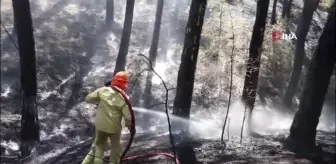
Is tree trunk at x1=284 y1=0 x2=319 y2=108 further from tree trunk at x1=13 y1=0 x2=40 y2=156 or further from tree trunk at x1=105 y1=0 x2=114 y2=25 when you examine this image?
tree trunk at x1=105 y1=0 x2=114 y2=25

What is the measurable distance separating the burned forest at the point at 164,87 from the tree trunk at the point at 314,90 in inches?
1.0

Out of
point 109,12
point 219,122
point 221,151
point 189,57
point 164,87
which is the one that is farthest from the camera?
point 109,12

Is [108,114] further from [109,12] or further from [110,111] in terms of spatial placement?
[109,12]

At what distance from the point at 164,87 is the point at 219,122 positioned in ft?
13.3

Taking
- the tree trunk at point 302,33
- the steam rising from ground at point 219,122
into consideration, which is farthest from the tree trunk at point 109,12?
the tree trunk at point 302,33

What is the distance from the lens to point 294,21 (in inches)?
923

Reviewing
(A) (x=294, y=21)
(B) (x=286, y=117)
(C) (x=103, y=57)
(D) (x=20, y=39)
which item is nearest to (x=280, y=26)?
(B) (x=286, y=117)

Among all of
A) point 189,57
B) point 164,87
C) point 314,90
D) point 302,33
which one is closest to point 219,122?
point 164,87

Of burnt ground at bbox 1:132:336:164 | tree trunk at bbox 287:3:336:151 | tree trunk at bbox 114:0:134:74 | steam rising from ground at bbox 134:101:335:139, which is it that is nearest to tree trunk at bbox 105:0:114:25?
tree trunk at bbox 114:0:134:74

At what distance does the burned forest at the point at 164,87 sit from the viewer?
840 centimetres

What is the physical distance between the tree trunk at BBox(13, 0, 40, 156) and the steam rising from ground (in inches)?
156

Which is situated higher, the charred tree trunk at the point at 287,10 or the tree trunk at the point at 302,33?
the charred tree trunk at the point at 287,10

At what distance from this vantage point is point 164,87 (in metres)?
17.1

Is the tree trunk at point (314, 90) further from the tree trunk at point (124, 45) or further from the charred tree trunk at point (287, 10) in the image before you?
the charred tree trunk at point (287, 10)
